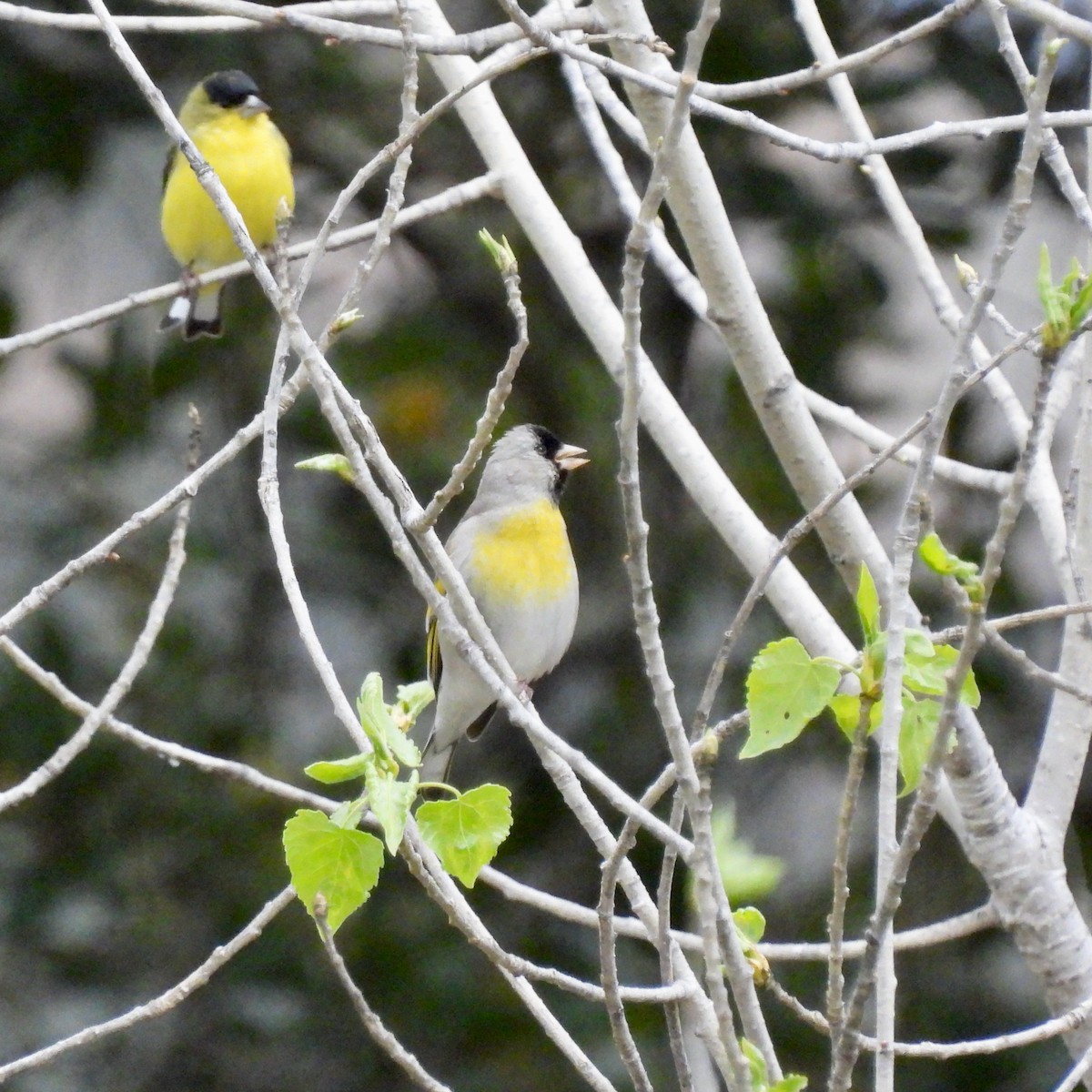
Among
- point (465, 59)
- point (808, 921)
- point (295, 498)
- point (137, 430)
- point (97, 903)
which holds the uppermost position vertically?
point (465, 59)

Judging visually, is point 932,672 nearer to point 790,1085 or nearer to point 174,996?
point 790,1085

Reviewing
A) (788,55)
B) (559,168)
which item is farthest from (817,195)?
(559,168)

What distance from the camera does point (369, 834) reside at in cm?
146

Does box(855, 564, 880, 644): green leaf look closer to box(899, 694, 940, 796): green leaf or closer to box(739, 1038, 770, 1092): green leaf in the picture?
box(899, 694, 940, 796): green leaf

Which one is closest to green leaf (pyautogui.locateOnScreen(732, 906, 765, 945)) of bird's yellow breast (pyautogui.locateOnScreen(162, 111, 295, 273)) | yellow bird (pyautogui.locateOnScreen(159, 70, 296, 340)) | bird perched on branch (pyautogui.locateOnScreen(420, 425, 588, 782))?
bird perched on branch (pyautogui.locateOnScreen(420, 425, 588, 782))

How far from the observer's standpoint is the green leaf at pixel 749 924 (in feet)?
5.11

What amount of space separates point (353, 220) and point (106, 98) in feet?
2.71

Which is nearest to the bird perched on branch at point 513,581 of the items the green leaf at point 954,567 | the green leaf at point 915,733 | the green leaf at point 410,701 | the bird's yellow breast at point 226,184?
the bird's yellow breast at point 226,184

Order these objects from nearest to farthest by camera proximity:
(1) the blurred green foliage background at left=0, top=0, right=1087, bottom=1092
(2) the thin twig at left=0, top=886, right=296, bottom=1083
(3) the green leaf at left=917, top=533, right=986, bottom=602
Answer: (3) the green leaf at left=917, top=533, right=986, bottom=602, (2) the thin twig at left=0, top=886, right=296, bottom=1083, (1) the blurred green foliage background at left=0, top=0, right=1087, bottom=1092

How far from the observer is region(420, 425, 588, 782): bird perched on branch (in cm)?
367

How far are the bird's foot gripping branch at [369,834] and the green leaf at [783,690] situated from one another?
27 cm

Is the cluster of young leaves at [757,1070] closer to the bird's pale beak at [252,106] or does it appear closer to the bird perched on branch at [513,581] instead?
the bird perched on branch at [513,581]

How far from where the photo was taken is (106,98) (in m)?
4.86

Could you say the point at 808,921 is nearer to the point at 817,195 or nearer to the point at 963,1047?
the point at 817,195
